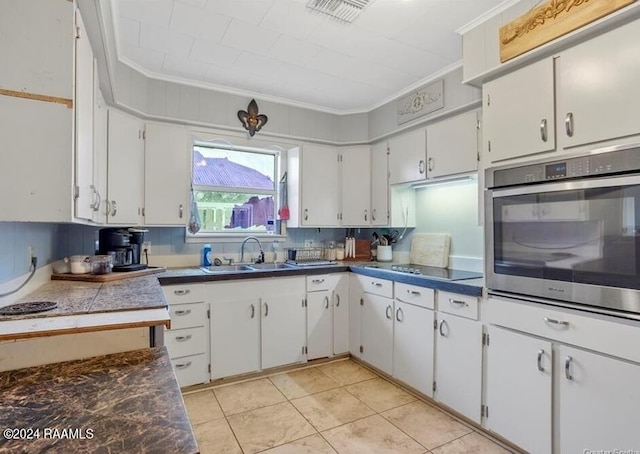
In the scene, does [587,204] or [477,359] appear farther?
[477,359]

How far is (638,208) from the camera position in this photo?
146cm

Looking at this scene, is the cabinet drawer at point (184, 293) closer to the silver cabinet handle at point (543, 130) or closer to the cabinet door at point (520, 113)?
the cabinet door at point (520, 113)

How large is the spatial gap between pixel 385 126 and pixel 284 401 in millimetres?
2548

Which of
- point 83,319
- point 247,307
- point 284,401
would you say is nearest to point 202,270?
point 247,307

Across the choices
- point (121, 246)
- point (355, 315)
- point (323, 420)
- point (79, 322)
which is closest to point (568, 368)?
point (323, 420)

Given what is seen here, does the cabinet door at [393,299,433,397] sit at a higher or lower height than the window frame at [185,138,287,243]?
lower

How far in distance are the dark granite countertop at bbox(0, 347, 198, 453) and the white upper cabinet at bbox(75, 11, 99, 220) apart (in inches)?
25.4

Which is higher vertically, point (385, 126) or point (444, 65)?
point (444, 65)

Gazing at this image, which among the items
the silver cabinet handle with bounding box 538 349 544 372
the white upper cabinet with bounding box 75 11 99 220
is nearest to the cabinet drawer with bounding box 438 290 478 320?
the silver cabinet handle with bounding box 538 349 544 372

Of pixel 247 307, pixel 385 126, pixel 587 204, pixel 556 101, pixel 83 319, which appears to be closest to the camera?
pixel 83 319

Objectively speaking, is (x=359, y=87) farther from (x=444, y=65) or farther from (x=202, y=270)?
(x=202, y=270)

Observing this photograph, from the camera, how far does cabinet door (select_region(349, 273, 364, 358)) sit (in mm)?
3141

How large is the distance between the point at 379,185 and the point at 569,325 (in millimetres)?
2109

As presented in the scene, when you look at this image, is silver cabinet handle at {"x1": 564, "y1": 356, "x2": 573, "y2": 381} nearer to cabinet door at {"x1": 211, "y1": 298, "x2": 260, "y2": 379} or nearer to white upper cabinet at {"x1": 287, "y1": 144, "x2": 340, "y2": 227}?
cabinet door at {"x1": 211, "y1": 298, "x2": 260, "y2": 379}
